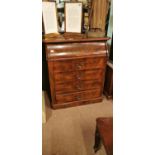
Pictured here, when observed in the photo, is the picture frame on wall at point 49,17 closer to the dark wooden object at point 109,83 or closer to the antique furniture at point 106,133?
the dark wooden object at point 109,83

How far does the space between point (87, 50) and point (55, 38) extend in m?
0.43

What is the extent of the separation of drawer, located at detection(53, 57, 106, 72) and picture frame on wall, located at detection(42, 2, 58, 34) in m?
0.45

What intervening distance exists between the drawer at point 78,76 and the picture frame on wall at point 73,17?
58cm

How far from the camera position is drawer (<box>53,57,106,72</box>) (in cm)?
197

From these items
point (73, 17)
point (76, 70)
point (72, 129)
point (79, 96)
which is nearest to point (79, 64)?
point (76, 70)

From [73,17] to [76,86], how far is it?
3.02 ft

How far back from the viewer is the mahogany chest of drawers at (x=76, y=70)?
1.94 metres

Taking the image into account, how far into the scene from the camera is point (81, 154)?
1566 mm

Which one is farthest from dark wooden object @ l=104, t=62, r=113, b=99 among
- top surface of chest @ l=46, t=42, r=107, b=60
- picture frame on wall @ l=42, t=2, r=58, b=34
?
picture frame on wall @ l=42, t=2, r=58, b=34

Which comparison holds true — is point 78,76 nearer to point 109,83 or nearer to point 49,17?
point 109,83

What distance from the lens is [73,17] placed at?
210cm

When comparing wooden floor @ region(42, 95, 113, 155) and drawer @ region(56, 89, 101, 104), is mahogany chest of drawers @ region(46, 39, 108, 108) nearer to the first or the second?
drawer @ region(56, 89, 101, 104)
